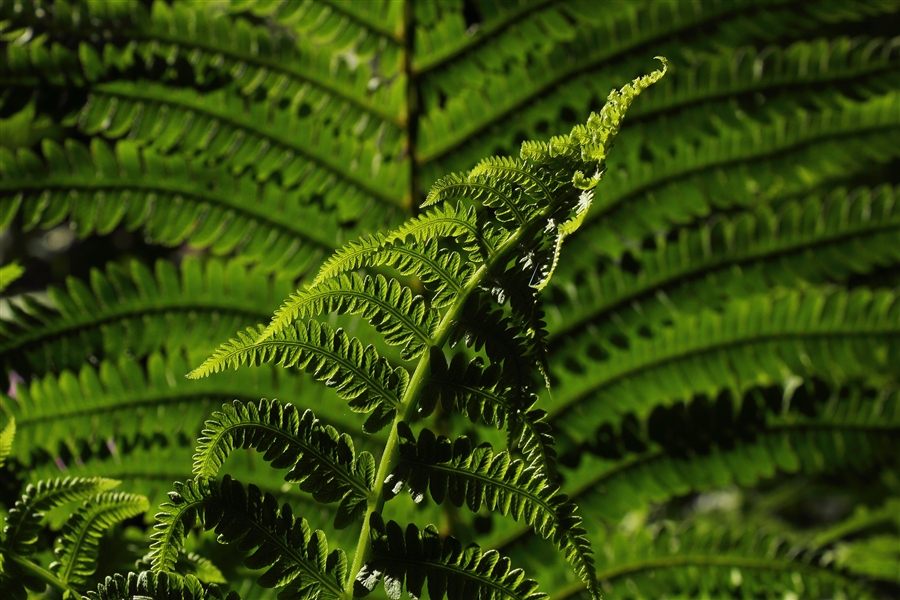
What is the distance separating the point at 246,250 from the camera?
52.7 inches

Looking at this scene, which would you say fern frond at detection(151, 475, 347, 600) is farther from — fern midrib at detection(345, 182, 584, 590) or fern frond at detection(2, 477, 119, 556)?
fern frond at detection(2, 477, 119, 556)

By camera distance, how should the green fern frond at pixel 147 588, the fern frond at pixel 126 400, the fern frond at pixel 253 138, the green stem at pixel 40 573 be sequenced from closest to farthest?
the green fern frond at pixel 147 588, the green stem at pixel 40 573, the fern frond at pixel 126 400, the fern frond at pixel 253 138

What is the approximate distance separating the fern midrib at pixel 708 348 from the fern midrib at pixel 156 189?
46 centimetres

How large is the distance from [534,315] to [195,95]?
34.2 inches

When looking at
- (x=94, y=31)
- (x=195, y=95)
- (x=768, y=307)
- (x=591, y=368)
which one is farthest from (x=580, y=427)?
(x=94, y=31)

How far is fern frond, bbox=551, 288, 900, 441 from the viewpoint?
1.32 m

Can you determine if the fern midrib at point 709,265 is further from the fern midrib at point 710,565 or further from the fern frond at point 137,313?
the fern frond at point 137,313

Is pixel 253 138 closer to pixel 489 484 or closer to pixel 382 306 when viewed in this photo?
pixel 382 306

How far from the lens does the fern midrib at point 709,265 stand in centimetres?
134

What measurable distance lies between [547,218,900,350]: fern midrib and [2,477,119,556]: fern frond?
2.53 feet

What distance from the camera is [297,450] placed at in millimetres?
672

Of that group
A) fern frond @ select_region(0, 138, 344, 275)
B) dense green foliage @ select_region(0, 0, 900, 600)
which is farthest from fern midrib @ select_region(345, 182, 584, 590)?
fern frond @ select_region(0, 138, 344, 275)

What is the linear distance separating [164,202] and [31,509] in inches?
26.3

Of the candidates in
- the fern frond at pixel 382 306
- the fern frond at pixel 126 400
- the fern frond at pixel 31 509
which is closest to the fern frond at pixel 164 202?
the fern frond at pixel 126 400
